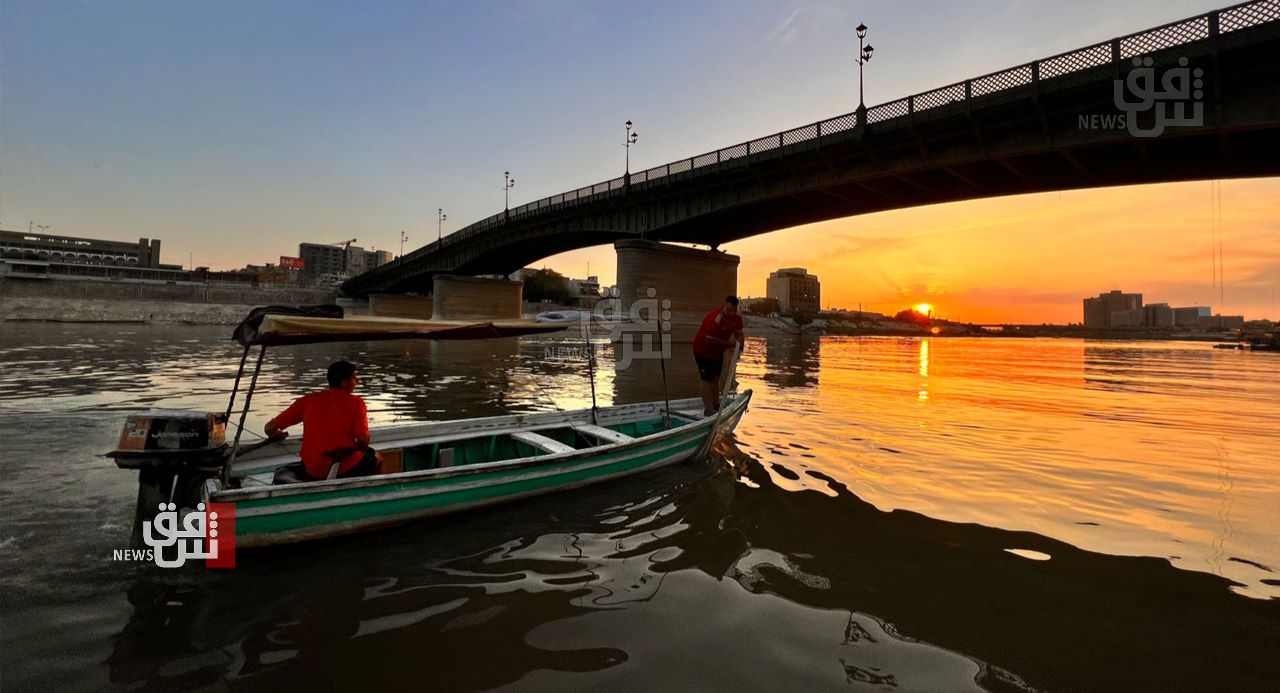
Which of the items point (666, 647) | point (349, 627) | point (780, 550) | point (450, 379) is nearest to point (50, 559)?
point (349, 627)

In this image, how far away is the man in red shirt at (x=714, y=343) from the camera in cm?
1005

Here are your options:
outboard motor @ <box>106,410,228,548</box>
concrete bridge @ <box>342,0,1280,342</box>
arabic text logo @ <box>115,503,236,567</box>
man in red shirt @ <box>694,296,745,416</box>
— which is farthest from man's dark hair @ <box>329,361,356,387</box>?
concrete bridge @ <box>342,0,1280,342</box>

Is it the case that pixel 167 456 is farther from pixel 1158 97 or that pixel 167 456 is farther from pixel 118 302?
pixel 118 302

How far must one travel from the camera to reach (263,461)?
6133 mm

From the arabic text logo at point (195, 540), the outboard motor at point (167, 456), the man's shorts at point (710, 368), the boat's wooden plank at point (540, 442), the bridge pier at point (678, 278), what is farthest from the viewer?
the bridge pier at point (678, 278)

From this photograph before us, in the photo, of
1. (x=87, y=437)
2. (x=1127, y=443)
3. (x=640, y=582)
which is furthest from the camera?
(x=1127, y=443)

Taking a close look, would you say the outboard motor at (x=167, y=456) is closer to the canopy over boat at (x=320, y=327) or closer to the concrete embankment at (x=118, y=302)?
the canopy over boat at (x=320, y=327)

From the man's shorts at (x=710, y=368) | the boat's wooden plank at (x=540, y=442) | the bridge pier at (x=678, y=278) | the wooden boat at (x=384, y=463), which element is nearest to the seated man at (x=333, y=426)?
the wooden boat at (x=384, y=463)

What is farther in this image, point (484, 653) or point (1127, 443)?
point (1127, 443)

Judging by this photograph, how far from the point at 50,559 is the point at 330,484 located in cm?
242

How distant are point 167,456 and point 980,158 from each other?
33.0 metres

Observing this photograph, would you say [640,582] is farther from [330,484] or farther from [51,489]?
[51,489]

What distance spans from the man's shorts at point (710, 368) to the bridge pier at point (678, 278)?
3205cm

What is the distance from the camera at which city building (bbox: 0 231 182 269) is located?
139 metres
